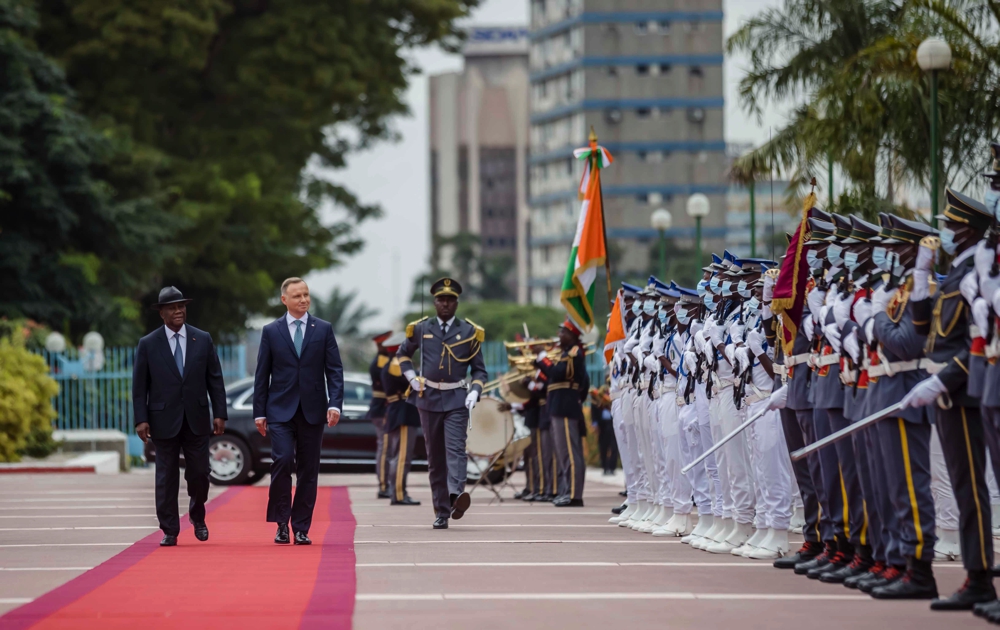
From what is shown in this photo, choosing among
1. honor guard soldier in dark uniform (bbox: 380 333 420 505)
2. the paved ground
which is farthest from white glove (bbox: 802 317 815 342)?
honor guard soldier in dark uniform (bbox: 380 333 420 505)

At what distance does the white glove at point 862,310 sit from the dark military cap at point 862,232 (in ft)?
1.30

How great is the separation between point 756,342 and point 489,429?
8.12m

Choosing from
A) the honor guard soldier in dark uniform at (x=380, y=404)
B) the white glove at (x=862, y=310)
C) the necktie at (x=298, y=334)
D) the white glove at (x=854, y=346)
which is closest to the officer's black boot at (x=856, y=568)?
the white glove at (x=854, y=346)

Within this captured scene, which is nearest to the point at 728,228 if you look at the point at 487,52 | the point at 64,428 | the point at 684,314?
the point at 487,52

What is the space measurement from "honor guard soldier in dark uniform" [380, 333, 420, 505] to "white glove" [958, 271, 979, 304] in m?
11.0

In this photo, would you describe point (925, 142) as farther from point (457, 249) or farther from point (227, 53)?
point (457, 249)

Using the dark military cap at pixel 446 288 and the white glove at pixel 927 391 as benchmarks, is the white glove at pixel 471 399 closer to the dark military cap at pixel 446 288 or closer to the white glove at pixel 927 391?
the dark military cap at pixel 446 288

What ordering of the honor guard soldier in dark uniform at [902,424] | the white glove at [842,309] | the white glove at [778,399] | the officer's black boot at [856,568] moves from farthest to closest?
the white glove at [778,399] < the officer's black boot at [856,568] < the white glove at [842,309] < the honor guard soldier in dark uniform at [902,424]

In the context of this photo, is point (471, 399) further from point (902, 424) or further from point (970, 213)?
point (970, 213)

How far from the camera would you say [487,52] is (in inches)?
6275

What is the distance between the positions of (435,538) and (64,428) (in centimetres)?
2245

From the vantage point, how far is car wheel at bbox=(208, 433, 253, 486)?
24109mm

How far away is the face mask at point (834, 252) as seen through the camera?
428 inches

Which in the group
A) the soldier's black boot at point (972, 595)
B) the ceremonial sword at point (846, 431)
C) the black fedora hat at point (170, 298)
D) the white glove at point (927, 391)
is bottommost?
the soldier's black boot at point (972, 595)
